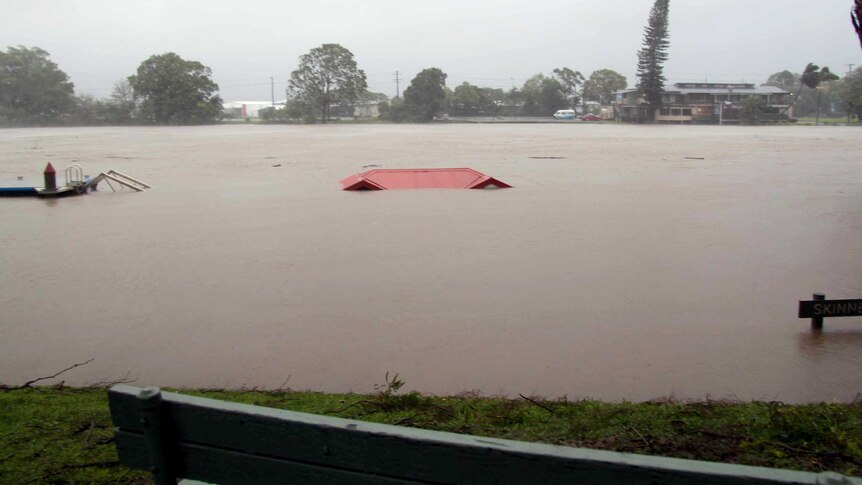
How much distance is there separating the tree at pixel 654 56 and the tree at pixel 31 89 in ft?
144

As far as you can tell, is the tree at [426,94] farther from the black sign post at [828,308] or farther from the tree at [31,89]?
the black sign post at [828,308]

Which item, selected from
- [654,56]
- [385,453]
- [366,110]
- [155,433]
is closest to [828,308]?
[385,453]

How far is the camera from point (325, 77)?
64125mm

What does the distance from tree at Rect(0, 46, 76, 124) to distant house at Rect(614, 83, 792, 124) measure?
147ft

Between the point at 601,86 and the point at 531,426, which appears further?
the point at 601,86

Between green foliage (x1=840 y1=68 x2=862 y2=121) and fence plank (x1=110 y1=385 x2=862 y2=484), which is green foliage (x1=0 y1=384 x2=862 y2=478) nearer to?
fence plank (x1=110 y1=385 x2=862 y2=484)

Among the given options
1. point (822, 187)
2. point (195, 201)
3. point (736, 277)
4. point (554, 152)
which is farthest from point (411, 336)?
point (554, 152)

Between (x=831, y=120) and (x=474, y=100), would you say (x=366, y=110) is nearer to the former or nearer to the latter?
(x=474, y=100)

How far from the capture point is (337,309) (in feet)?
18.2

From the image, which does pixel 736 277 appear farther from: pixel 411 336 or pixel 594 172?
pixel 594 172

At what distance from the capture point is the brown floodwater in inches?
168

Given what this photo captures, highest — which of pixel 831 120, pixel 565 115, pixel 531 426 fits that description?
pixel 565 115

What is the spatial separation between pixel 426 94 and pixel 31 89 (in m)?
30.2

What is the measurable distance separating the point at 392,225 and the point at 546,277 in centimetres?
333
